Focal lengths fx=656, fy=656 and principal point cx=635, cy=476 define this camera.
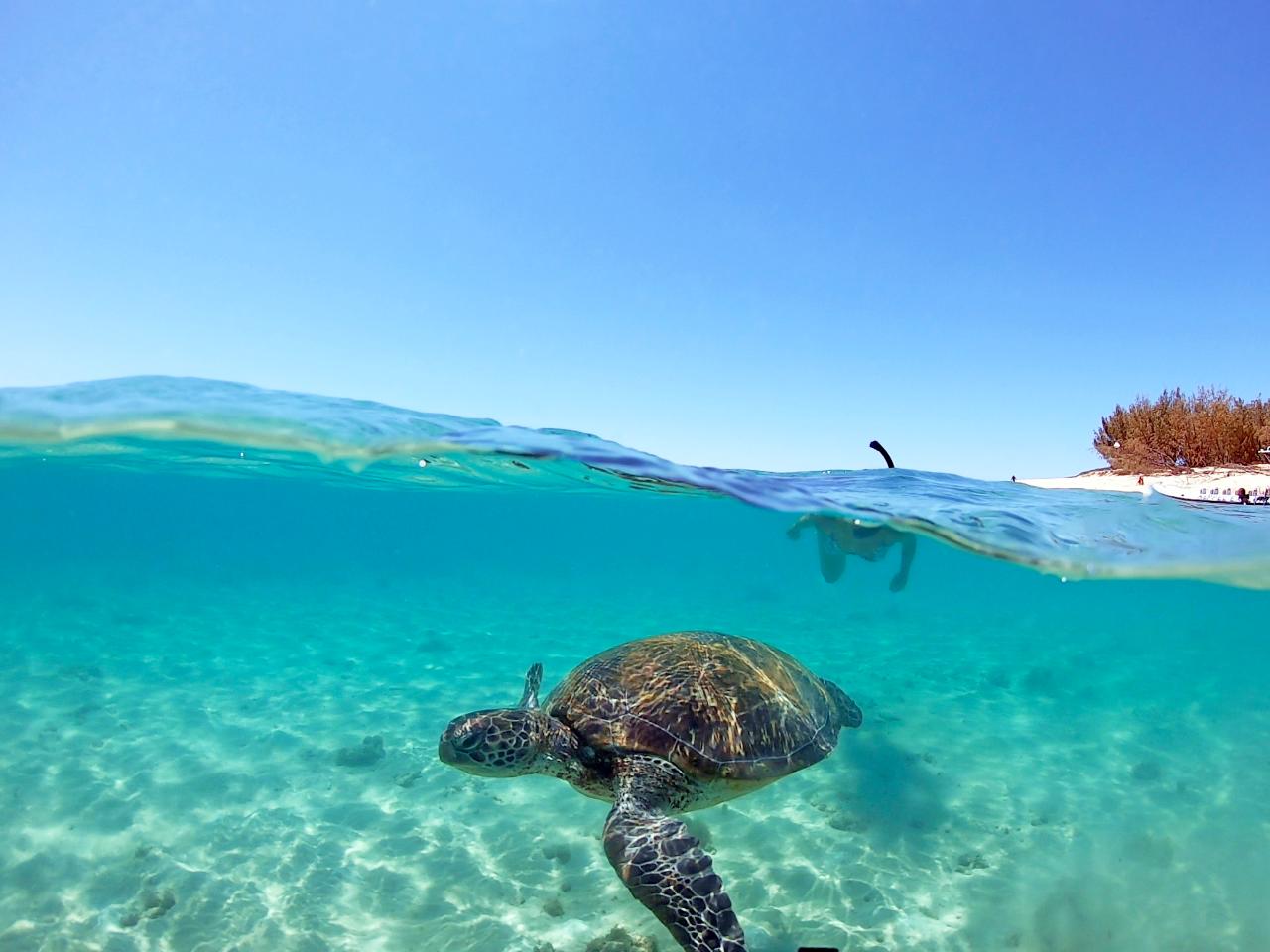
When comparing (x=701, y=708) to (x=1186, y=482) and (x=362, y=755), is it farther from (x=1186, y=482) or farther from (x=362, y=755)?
(x=1186, y=482)

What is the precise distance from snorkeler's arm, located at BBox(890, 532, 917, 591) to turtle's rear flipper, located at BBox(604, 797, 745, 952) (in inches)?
399

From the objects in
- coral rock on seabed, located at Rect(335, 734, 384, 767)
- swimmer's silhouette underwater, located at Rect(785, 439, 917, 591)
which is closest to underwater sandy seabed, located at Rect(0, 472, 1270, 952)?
coral rock on seabed, located at Rect(335, 734, 384, 767)

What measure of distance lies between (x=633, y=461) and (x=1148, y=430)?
→ 16094 mm

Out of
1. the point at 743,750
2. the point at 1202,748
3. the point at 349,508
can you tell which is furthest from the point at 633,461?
the point at 349,508

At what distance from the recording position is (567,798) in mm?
9469

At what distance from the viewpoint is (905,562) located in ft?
48.2

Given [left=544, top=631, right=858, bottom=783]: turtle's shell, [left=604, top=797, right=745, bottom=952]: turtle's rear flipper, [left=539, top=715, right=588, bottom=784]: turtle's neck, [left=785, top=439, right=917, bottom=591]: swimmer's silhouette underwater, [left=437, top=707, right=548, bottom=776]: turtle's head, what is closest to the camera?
[left=604, top=797, right=745, bottom=952]: turtle's rear flipper

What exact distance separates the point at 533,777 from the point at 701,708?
5206 mm

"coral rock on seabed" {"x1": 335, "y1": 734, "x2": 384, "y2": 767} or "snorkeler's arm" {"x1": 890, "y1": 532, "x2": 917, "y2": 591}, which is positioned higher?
"snorkeler's arm" {"x1": 890, "y1": 532, "x2": 917, "y2": 591}

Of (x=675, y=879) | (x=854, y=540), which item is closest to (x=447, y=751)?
(x=675, y=879)

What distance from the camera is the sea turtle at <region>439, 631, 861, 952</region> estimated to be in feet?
16.9

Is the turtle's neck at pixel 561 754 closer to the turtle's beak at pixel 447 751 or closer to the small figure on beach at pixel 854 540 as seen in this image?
the turtle's beak at pixel 447 751

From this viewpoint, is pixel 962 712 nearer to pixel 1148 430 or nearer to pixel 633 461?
pixel 633 461

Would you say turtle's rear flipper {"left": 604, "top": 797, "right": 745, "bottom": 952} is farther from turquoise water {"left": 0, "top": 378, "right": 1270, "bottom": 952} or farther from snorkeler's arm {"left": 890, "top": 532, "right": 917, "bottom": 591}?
snorkeler's arm {"left": 890, "top": 532, "right": 917, "bottom": 591}
